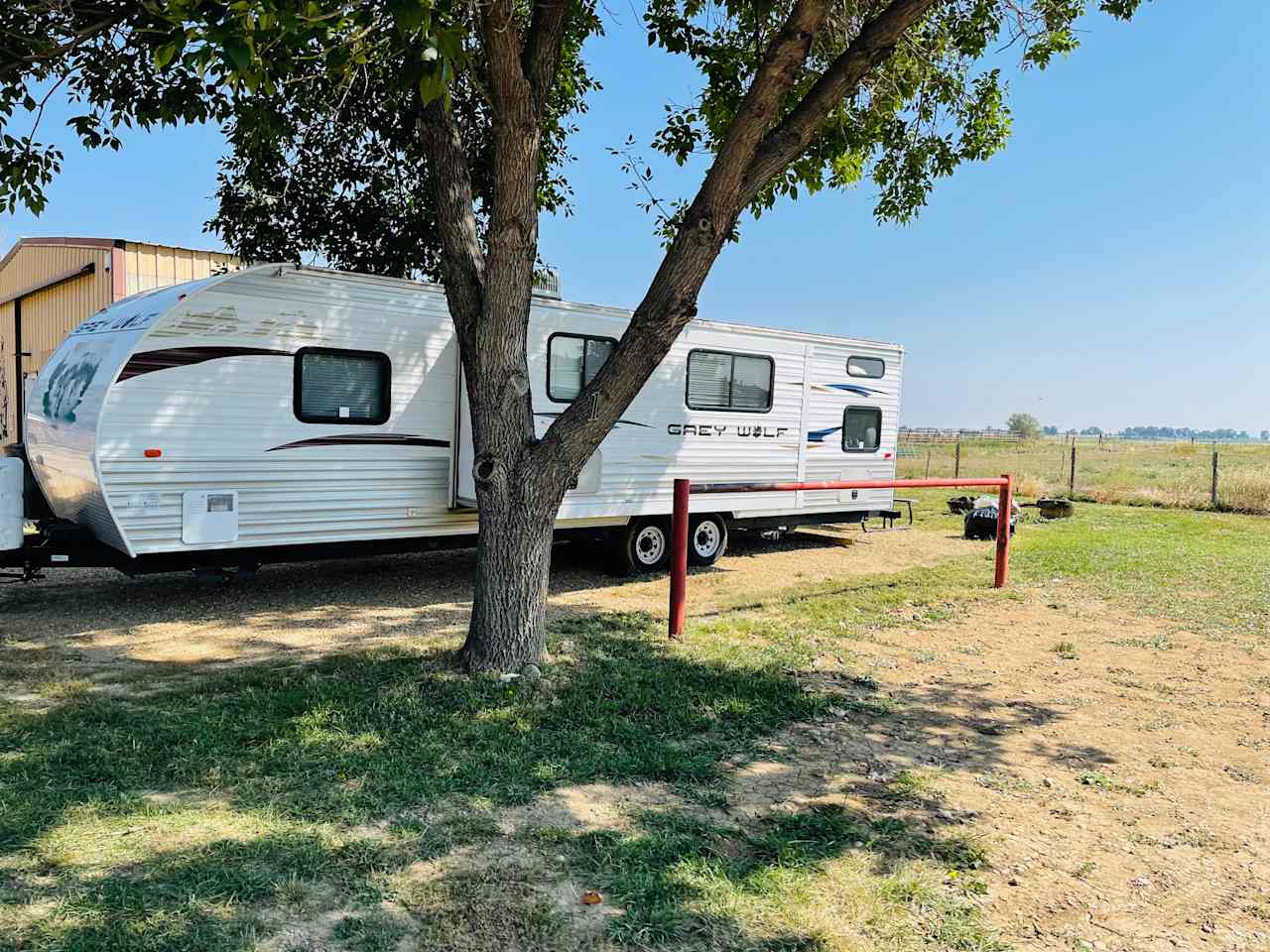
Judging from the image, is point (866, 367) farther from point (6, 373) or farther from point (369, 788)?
point (6, 373)

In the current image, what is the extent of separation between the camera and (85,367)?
7051 millimetres

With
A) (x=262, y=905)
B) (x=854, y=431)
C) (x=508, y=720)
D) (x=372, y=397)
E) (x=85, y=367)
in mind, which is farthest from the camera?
(x=854, y=431)

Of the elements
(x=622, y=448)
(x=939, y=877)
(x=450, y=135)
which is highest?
(x=450, y=135)

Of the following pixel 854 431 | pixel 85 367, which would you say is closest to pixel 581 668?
pixel 85 367

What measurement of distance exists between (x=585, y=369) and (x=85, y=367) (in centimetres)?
421

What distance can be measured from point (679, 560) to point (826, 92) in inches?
131

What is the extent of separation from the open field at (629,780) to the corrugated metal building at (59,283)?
753 centimetres

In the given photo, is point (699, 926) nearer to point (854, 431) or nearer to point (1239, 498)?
point (854, 431)

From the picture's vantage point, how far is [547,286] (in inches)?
360

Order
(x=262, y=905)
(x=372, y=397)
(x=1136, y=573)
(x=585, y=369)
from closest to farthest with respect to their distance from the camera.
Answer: (x=262, y=905) < (x=372, y=397) < (x=585, y=369) < (x=1136, y=573)

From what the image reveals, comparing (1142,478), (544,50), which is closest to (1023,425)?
(1142,478)

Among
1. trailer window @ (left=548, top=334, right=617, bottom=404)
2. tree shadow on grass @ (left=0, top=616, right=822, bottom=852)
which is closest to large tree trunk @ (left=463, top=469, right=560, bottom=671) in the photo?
tree shadow on grass @ (left=0, top=616, right=822, bottom=852)

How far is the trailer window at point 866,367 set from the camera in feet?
38.2

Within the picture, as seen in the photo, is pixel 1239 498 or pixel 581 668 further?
pixel 1239 498
